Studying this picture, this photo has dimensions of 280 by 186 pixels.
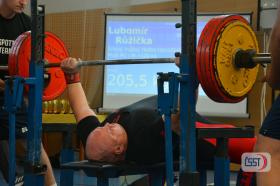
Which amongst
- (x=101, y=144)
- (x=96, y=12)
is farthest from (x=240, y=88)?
(x=96, y=12)

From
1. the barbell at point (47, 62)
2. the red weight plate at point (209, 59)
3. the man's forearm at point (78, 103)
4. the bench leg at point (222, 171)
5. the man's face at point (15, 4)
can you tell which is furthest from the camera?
the man's face at point (15, 4)

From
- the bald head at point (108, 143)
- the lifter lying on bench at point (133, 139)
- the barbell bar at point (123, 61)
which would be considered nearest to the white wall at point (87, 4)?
the barbell bar at point (123, 61)

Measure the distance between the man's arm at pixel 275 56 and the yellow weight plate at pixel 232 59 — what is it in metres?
0.32

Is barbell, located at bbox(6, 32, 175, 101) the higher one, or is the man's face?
the man's face

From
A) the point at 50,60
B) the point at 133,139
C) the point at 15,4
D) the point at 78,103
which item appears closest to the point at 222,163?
the point at 133,139

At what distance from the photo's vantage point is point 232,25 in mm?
2277

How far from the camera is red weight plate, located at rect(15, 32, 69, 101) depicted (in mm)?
3088

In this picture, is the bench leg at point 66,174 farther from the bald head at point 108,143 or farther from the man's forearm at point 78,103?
the bald head at point 108,143

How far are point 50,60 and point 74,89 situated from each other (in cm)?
53

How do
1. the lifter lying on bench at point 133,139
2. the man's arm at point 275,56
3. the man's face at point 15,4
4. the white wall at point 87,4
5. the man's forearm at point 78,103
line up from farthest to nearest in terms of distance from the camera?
the white wall at point 87,4 → the man's face at point 15,4 → the man's forearm at point 78,103 → the lifter lying on bench at point 133,139 → the man's arm at point 275,56

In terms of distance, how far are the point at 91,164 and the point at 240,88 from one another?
28.8 inches

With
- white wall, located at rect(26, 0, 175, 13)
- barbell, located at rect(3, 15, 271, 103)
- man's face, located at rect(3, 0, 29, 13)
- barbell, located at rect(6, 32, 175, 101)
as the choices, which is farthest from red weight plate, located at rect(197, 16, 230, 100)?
white wall, located at rect(26, 0, 175, 13)

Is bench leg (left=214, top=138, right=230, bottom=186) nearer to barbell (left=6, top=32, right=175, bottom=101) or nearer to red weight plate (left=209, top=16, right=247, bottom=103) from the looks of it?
red weight plate (left=209, top=16, right=247, bottom=103)

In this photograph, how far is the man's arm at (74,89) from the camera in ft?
9.40
